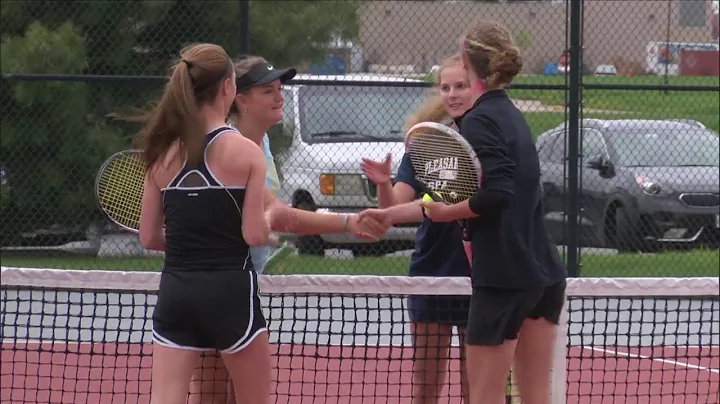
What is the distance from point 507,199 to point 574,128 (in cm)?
554

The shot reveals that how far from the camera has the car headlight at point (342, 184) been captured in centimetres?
1000

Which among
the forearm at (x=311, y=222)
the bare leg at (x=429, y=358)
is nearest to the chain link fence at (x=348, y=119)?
the bare leg at (x=429, y=358)

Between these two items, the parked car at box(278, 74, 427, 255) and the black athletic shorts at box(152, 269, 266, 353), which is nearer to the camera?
the black athletic shorts at box(152, 269, 266, 353)

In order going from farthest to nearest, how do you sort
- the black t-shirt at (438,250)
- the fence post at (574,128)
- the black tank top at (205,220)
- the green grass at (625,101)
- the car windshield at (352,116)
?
1. the car windshield at (352,116)
2. the green grass at (625,101)
3. the fence post at (574,128)
4. the black t-shirt at (438,250)
5. the black tank top at (205,220)

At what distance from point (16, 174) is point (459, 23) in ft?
12.6

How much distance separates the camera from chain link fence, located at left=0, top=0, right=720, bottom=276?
10.0m

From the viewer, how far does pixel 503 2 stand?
1098cm

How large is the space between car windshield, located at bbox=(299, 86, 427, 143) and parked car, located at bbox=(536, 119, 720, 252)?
1.34 metres

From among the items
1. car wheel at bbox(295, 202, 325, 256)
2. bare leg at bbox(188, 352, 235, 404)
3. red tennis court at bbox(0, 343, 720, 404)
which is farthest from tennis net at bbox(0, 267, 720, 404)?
car wheel at bbox(295, 202, 325, 256)

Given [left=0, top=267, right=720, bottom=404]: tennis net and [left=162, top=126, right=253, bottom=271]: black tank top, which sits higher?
[left=162, top=126, right=253, bottom=271]: black tank top

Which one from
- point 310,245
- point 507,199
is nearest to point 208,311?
point 507,199

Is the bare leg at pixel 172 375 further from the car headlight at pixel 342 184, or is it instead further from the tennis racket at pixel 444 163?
the car headlight at pixel 342 184

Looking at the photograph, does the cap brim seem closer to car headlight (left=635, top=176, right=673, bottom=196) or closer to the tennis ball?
the tennis ball

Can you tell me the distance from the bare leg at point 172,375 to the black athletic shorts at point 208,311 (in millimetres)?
26
